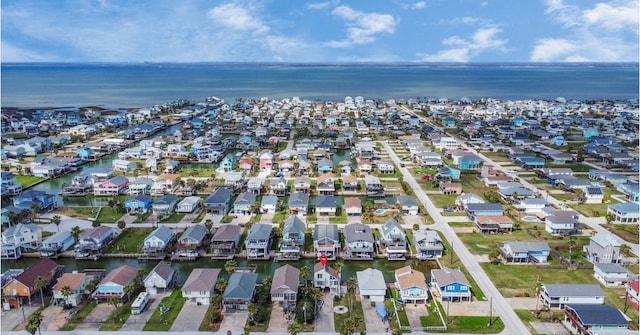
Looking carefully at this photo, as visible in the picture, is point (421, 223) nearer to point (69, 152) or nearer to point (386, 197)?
point (386, 197)

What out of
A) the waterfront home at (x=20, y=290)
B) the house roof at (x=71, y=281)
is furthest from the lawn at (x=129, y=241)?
the waterfront home at (x=20, y=290)

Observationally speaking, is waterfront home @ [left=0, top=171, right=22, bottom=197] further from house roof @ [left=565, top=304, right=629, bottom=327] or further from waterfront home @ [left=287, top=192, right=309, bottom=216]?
house roof @ [left=565, top=304, right=629, bottom=327]

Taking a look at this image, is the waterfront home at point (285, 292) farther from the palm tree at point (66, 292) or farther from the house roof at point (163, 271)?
the palm tree at point (66, 292)

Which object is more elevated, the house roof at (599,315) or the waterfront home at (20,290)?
the waterfront home at (20,290)

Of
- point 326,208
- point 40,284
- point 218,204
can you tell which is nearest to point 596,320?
point 326,208

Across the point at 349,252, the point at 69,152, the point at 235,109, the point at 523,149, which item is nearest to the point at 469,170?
the point at 523,149

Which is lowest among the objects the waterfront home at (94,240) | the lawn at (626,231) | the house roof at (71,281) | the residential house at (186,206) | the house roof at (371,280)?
the lawn at (626,231)
